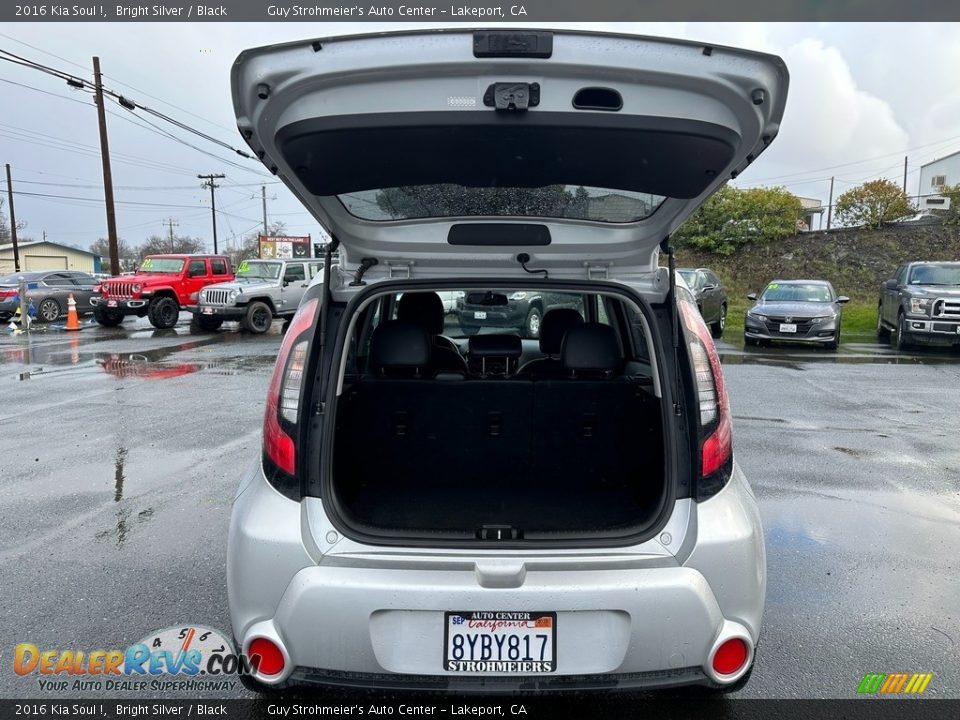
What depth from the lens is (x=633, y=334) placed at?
3744 mm

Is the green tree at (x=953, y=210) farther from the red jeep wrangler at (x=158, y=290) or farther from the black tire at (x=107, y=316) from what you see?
the black tire at (x=107, y=316)

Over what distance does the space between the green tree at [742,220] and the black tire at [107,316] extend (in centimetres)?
1981

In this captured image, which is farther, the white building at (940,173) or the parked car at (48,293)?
the white building at (940,173)

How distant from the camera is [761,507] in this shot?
440cm

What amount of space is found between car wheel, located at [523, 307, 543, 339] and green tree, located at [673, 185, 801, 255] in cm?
2206

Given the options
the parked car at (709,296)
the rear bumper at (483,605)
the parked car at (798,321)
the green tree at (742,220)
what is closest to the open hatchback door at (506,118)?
the rear bumper at (483,605)

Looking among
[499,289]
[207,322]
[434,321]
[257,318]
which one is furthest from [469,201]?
[207,322]

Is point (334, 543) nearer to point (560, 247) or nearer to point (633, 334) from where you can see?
point (560, 247)

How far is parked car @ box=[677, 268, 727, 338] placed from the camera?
48.7ft

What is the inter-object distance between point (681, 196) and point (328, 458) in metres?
1.50

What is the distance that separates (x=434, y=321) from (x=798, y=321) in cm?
1104

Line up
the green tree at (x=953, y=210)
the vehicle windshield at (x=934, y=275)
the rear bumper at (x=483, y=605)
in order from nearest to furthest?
the rear bumper at (x=483, y=605) < the vehicle windshield at (x=934, y=275) < the green tree at (x=953, y=210)

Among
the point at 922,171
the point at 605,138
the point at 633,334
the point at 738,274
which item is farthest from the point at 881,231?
the point at 922,171

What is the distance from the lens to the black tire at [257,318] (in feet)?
55.2
